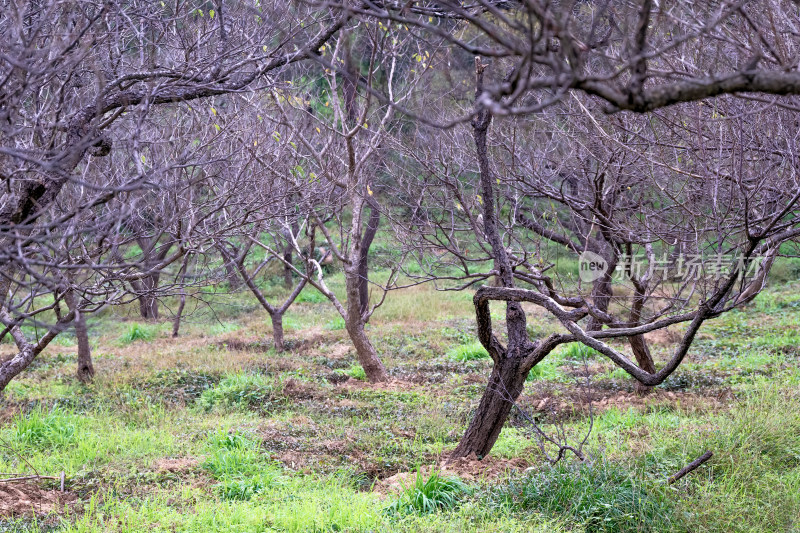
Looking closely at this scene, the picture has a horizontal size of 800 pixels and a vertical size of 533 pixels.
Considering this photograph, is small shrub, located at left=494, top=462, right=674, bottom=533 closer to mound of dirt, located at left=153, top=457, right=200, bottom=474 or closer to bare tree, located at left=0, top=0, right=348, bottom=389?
mound of dirt, located at left=153, top=457, right=200, bottom=474

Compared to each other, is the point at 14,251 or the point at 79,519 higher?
the point at 14,251

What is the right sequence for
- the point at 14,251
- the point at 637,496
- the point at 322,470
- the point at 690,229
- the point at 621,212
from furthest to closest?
the point at 621,212 < the point at 322,470 < the point at 690,229 < the point at 637,496 < the point at 14,251

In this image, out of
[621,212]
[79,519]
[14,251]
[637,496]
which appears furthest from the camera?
[621,212]

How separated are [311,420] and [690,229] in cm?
477

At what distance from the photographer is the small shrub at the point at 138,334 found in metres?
14.2

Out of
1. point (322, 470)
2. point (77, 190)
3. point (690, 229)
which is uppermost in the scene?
point (77, 190)

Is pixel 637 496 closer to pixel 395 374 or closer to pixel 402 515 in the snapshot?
pixel 402 515

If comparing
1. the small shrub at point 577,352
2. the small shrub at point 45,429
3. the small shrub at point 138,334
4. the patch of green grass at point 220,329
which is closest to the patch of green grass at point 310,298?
the patch of green grass at point 220,329

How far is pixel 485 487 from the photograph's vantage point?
5.21 metres

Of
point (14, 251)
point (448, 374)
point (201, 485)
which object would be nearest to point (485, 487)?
point (201, 485)

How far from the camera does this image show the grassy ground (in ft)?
15.6

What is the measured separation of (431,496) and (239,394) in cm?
489

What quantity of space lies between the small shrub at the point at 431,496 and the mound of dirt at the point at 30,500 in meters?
2.78

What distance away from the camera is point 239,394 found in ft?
30.3
